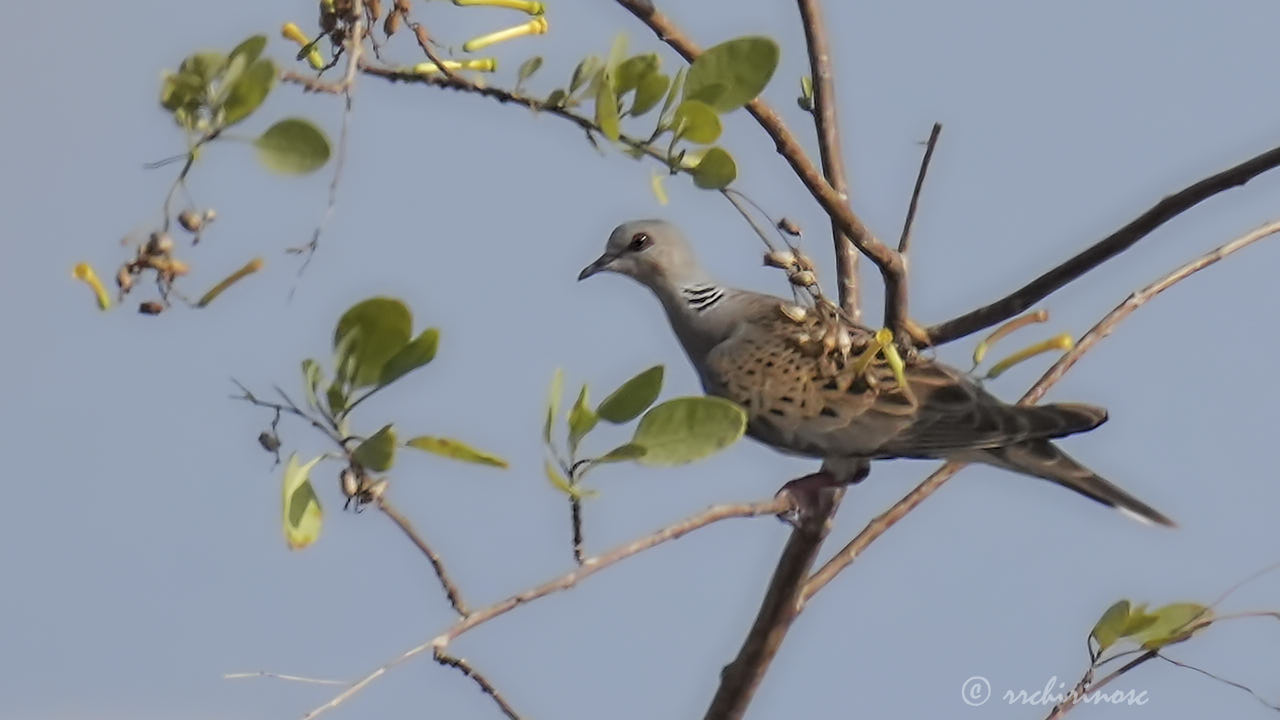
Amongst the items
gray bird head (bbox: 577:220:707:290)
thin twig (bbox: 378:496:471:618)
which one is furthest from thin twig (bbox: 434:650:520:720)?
gray bird head (bbox: 577:220:707:290)

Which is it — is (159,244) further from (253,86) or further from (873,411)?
(873,411)

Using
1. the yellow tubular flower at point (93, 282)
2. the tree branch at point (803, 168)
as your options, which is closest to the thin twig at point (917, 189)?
the tree branch at point (803, 168)

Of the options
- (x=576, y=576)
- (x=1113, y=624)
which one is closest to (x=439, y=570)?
(x=576, y=576)

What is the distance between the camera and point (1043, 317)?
10.1 ft

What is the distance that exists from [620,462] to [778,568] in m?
1.30

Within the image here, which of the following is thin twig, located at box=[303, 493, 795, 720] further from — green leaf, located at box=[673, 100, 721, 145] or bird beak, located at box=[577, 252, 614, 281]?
bird beak, located at box=[577, 252, 614, 281]

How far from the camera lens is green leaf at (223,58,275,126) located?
80.8 inches

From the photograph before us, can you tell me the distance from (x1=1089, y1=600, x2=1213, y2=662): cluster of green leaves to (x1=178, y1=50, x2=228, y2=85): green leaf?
2.24m

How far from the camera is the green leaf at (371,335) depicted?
2.22m

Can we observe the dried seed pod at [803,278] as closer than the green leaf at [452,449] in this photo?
No

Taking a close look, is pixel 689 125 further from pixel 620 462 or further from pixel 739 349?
pixel 739 349

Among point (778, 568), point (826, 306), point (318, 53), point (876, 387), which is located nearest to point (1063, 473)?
point (876, 387)

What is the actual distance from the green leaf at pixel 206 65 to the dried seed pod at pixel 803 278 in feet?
4.54

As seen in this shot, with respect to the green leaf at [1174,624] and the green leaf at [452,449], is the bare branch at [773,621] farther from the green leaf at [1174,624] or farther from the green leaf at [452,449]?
the green leaf at [452,449]
